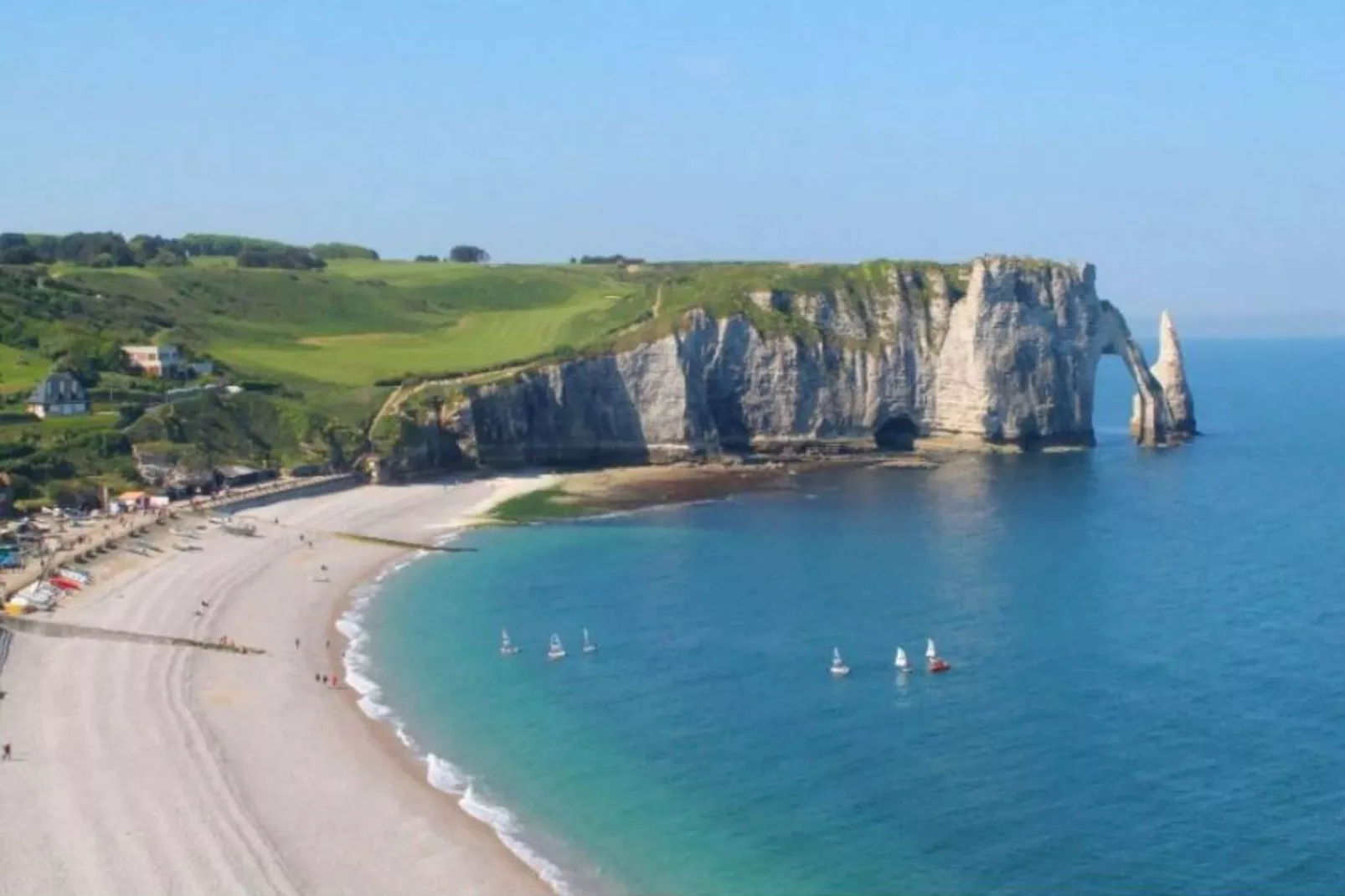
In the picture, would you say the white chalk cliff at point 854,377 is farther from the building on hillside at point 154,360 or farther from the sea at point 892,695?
the building on hillside at point 154,360

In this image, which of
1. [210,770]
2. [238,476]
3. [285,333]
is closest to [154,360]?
[238,476]

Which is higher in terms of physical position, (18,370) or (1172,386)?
(18,370)

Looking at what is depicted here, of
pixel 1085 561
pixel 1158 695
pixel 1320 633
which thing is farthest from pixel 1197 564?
pixel 1158 695

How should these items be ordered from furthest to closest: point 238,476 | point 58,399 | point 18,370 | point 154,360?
point 154,360 < point 18,370 < point 58,399 < point 238,476

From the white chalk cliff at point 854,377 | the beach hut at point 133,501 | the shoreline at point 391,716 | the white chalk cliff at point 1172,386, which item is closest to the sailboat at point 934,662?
the shoreline at point 391,716

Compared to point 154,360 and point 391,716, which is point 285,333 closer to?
point 154,360

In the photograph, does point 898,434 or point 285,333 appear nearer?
point 898,434
